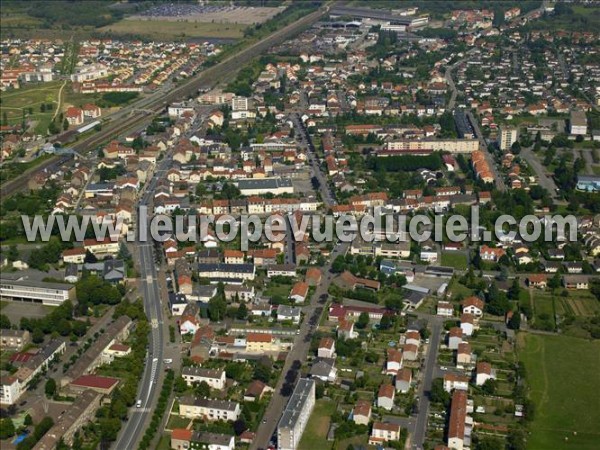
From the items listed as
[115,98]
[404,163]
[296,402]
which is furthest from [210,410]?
[115,98]

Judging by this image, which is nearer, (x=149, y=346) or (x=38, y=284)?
(x=149, y=346)

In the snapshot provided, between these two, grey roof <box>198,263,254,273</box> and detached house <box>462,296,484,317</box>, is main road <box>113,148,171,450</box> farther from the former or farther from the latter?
detached house <box>462,296,484,317</box>

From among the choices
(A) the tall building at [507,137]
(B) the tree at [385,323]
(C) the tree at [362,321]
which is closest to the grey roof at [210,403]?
(C) the tree at [362,321]

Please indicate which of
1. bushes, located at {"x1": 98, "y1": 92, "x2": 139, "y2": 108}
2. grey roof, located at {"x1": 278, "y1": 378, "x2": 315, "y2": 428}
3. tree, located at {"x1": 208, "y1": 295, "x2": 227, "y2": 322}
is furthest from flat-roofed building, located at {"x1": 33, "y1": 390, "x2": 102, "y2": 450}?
bushes, located at {"x1": 98, "y1": 92, "x2": 139, "y2": 108}

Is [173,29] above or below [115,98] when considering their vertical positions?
above

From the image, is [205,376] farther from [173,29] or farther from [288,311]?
[173,29]

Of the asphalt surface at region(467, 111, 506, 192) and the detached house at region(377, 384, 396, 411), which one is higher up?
the asphalt surface at region(467, 111, 506, 192)
